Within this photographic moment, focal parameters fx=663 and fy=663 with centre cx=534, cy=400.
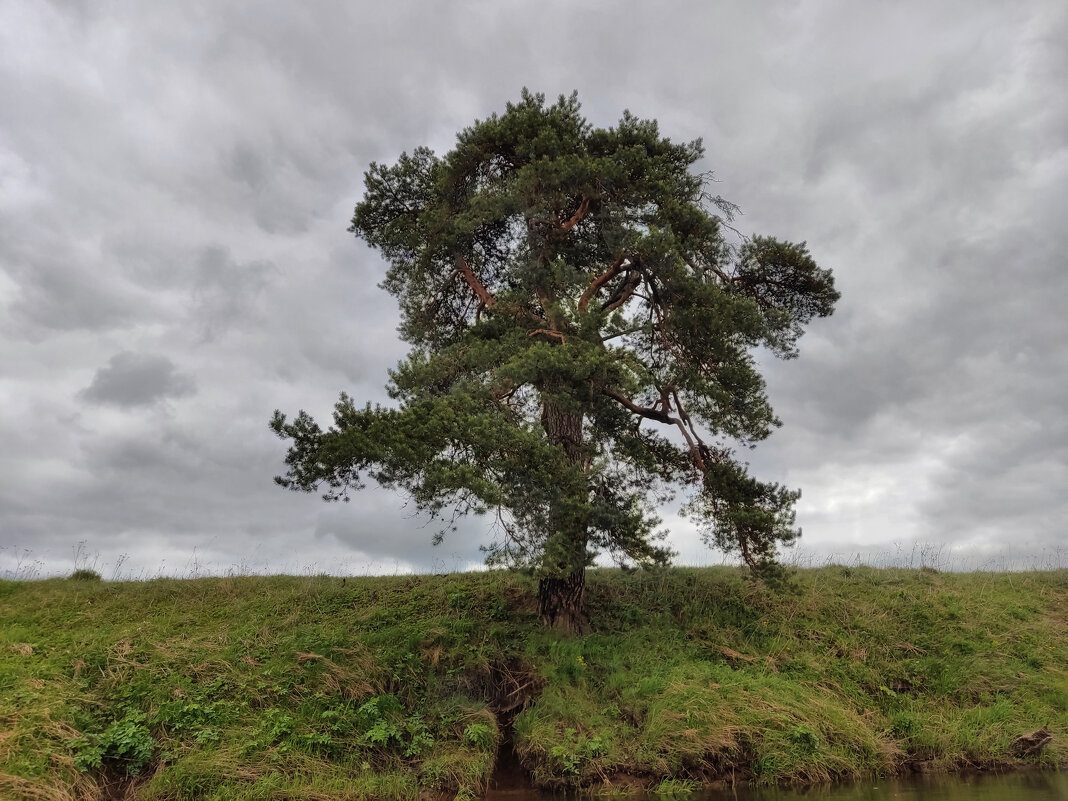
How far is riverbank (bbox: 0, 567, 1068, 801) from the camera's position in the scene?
10234 mm

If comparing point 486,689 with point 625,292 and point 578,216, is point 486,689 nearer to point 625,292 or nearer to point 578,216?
point 625,292

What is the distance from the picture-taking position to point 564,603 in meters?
13.9

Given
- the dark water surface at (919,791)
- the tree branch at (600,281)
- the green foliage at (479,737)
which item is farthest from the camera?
the tree branch at (600,281)

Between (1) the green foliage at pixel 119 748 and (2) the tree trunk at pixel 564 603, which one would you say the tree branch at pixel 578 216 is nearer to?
(2) the tree trunk at pixel 564 603

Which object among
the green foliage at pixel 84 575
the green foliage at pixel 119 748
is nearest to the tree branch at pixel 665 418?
the green foliage at pixel 119 748

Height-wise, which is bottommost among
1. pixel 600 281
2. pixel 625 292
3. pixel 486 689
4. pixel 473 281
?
pixel 486 689

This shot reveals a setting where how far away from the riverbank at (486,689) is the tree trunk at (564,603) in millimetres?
541

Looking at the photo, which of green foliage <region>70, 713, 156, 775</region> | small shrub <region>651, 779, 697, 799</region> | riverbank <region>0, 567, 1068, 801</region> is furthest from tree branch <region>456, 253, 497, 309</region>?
green foliage <region>70, 713, 156, 775</region>

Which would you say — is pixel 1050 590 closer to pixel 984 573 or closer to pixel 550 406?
pixel 984 573

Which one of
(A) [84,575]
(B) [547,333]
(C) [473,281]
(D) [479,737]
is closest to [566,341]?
(B) [547,333]

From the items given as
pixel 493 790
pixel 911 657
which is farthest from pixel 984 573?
pixel 493 790

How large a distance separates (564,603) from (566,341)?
548cm

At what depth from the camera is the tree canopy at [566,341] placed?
37.8ft

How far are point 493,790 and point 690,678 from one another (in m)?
4.01
